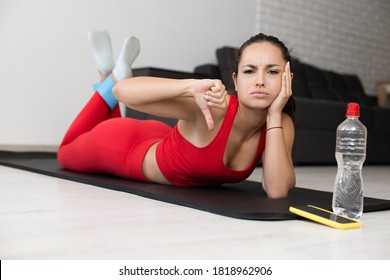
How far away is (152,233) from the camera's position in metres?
1.27

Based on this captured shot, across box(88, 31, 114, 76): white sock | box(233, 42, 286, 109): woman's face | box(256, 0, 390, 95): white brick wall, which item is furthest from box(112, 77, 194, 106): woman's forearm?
box(256, 0, 390, 95): white brick wall

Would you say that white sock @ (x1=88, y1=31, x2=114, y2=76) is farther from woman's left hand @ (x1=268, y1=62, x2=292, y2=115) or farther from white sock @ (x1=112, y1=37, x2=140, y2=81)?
woman's left hand @ (x1=268, y1=62, x2=292, y2=115)

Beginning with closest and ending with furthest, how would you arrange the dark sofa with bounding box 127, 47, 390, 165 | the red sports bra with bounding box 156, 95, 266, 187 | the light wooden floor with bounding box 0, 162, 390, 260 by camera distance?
the light wooden floor with bounding box 0, 162, 390, 260 → the red sports bra with bounding box 156, 95, 266, 187 → the dark sofa with bounding box 127, 47, 390, 165

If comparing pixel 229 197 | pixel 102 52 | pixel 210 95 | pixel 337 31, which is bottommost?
pixel 229 197

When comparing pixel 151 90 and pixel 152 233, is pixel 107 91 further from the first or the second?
pixel 152 233

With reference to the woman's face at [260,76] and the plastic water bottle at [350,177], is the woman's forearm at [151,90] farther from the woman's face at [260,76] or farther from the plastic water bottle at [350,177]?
the plastic water bottle at [350,177]

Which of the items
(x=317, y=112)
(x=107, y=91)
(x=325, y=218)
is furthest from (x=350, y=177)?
(x=317, y=112)

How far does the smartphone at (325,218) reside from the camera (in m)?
1.42

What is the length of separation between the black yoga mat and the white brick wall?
292 centimetres

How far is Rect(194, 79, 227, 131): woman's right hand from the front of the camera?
157 cm

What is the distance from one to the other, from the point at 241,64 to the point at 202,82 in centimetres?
20

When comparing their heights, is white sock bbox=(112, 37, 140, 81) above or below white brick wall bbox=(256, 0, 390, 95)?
below

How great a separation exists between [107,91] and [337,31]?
361cm

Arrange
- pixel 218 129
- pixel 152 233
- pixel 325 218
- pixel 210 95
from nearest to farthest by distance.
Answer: pixel 152 233 → pixel 325 218 → pixel 210 95 → pixel 218 129
